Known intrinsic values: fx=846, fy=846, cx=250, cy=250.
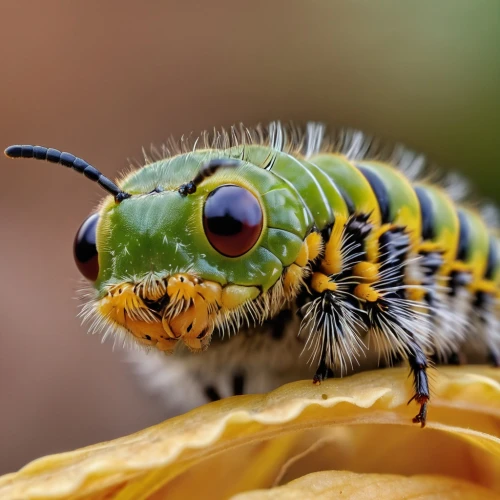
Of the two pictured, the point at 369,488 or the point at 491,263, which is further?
the point at 491,263

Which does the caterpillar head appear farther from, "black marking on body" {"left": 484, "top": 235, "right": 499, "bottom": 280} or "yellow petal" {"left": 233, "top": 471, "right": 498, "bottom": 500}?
"black marking on body" {"left": 484, "top": 235, "right": 499, "bottom": 280}

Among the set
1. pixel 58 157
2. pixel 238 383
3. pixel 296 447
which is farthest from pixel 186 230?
pixel 238 383

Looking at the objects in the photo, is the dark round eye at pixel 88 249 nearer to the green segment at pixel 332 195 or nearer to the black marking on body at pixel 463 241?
the green segment at pixel 332 195

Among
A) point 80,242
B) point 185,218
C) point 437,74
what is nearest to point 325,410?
point 185,218

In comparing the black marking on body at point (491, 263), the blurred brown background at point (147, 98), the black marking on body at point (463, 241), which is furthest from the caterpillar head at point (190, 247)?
the blurred brown background at point (147, 98)

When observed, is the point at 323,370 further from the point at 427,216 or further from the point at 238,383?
the point at 427,216

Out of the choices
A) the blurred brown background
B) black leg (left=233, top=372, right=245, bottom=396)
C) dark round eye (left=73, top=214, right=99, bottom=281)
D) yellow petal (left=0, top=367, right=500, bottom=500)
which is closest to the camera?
yellow petal (left=0, top=367, right=500, bottom=500)

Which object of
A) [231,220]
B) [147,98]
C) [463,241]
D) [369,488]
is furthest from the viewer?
[147,98]

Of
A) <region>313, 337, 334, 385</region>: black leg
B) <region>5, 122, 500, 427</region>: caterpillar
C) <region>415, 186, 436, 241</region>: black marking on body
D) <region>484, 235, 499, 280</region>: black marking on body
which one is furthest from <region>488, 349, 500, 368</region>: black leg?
<region>313, 337, 334, 385</region>: black leg
